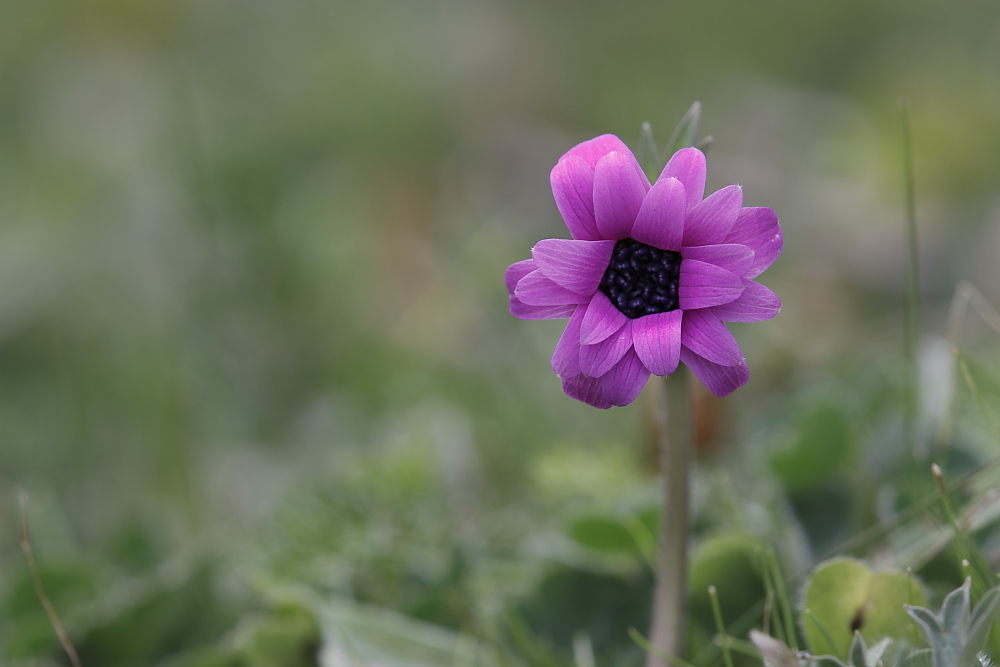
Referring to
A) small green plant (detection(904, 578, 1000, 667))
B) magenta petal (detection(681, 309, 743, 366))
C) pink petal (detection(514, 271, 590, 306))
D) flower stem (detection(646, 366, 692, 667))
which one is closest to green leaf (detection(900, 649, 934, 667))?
small green plant (detection(904, 578, 1000, 667))

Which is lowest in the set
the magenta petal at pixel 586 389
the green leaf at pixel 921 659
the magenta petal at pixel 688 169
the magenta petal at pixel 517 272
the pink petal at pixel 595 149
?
the green leaf at pixel 921 659

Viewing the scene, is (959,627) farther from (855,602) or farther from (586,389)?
(586,389)

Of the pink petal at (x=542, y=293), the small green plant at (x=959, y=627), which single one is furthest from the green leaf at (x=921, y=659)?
the pink petal at (x=542, y=293)

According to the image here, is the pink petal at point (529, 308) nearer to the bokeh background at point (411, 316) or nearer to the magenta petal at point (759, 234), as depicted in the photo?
the magenta petal at point (759, 234)

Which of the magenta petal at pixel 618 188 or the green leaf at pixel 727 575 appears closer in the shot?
the magenta petal at pixel 618 188

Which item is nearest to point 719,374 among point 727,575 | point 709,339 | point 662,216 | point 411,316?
point 709,339

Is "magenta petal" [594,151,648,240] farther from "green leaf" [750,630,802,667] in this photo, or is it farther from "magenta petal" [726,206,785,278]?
"green leaf" [750,630,802,667]

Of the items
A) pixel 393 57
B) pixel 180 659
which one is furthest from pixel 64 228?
pixel 180 659
